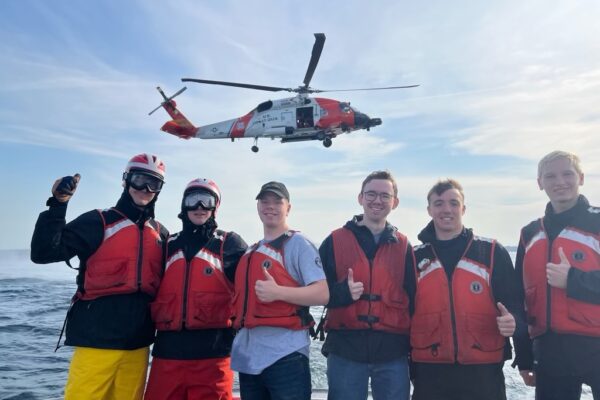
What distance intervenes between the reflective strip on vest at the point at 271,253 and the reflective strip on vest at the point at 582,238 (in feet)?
7.51

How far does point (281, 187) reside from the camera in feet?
10.8

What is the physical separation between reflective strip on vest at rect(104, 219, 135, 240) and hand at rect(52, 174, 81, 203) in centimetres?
44

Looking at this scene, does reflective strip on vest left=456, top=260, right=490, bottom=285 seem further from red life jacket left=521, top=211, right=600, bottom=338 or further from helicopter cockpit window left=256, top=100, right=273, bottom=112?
helicopter cockpit window left=256, top=100, right=273, bottom=112

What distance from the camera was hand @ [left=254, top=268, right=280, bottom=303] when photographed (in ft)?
9.28

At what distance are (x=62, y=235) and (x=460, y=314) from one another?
3130mm

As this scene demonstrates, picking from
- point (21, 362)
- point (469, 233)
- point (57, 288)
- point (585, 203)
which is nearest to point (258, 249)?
point (469, 233)

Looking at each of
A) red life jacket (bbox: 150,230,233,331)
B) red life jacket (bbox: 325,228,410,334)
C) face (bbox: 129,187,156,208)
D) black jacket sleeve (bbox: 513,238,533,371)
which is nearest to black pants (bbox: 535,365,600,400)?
black jacket sleeve (bbox: 513,238,533,371)

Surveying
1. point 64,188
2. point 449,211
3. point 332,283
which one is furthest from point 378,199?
point 64,188

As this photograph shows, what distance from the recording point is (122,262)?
3.20 m

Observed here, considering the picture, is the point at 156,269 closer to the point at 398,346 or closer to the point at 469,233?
the point at 398,346

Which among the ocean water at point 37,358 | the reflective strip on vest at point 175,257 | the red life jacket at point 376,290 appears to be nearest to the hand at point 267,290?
the red life jacket at point 376,290

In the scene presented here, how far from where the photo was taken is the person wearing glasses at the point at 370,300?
3.09 m

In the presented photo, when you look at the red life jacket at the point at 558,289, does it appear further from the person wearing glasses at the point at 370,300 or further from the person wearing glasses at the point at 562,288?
the person wearing glasses at the point at 370,300

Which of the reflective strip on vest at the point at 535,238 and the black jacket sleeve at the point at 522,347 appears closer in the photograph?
→ the black jacket sleeve at the point at 522,347
